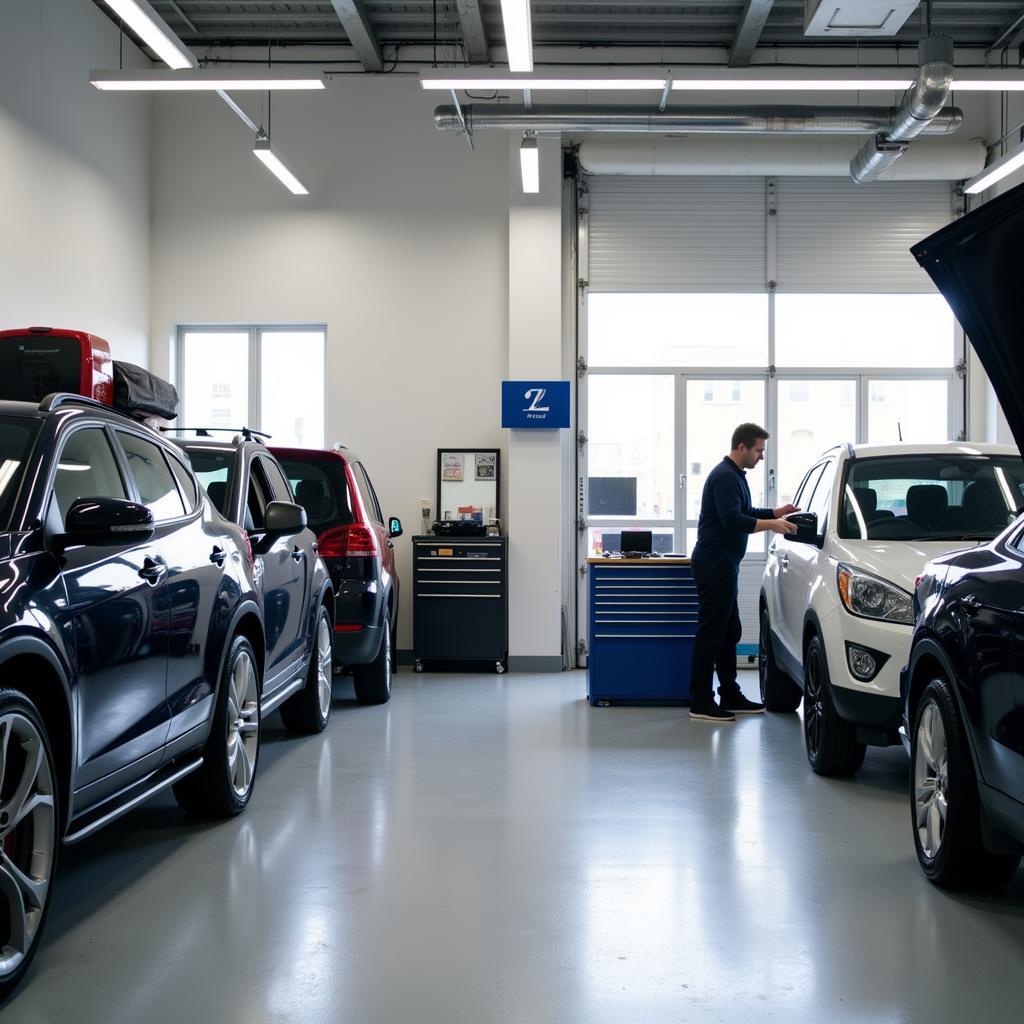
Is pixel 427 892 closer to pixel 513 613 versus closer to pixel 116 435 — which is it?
pixel 116 435

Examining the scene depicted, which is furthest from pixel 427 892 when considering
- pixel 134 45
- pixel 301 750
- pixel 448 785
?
pixel 134 45

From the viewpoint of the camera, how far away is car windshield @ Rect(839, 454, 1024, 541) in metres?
5.23

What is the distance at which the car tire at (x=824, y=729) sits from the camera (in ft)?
16.6

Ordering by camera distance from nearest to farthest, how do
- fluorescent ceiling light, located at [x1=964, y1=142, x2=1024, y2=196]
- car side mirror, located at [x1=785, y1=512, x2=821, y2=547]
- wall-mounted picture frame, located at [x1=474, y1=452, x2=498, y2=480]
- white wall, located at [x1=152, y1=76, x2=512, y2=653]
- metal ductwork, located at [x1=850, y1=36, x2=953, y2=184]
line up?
car side mirror, located at [x1=785, y1=512, x2=821, y2=547] < metal ductwork, located at [x1=850, y1=36, x2=953, y2=184] < fluorescent ceiling light, located at [x1=964, y1=142, x2=1024, y2=196] < wall-mounted picture frame, located at [x1=474, y1=452, x2=498, y2=480] < white wall, located at [x1=152, y1=76, x2=512, y2=653]

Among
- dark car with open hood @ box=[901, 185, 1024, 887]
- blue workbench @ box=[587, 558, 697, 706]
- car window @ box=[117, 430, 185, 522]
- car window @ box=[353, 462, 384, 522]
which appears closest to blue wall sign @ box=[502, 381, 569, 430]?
car window @ box=[353, 462, 384, 522]

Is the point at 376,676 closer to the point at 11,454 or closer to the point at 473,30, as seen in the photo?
the point at 11,454

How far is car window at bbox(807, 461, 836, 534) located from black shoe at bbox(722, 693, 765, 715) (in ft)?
5.34

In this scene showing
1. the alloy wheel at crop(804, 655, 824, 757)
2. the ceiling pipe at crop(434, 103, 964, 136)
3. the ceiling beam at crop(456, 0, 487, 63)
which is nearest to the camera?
the alloy wheel at crop(804, 655, 824, 757)

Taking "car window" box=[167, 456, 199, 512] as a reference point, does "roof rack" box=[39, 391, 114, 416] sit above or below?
above

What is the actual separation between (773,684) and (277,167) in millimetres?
5625

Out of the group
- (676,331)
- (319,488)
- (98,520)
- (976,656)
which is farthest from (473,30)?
(976,656)

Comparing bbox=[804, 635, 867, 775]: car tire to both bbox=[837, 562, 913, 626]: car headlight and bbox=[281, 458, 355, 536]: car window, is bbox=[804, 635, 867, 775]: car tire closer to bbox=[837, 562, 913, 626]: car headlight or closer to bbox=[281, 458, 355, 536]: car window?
bbox=[837, 562, 913, 626]: car headlight

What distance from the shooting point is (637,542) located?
789cm

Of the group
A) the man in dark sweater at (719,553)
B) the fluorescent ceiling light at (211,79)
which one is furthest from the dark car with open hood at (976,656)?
the fluorescent ceiling light at (211,79)
